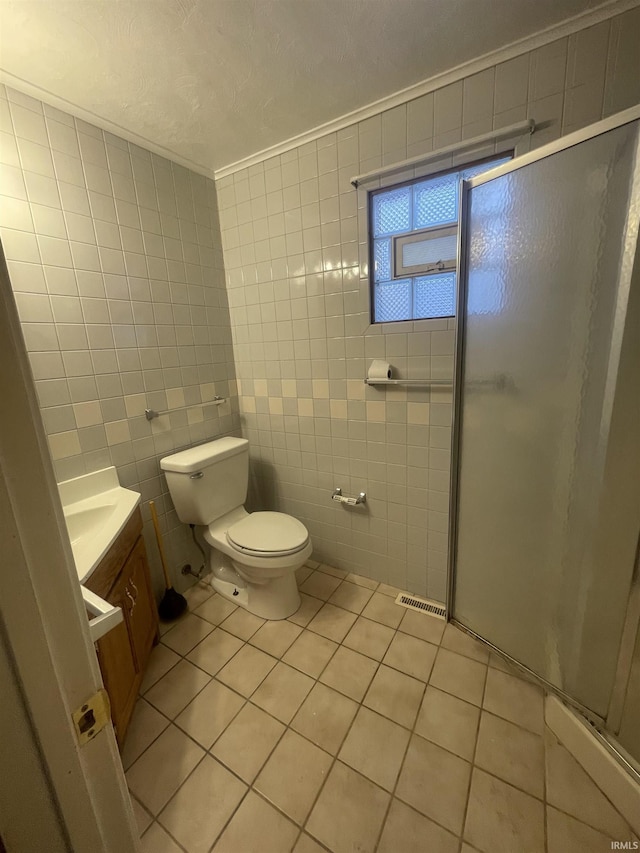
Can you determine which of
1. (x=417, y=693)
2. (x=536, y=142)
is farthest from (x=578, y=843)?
(x=536, y=142)

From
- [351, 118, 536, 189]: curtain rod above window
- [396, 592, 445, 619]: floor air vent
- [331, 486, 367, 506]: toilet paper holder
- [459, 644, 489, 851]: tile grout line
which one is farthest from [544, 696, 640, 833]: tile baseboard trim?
[351, 118, 536, 189]: curtain rod above window

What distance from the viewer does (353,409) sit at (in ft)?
5.93

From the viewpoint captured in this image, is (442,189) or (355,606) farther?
(355,606)

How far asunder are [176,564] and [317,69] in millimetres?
2284

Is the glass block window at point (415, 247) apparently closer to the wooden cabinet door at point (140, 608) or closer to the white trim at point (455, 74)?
the white trim at point (455, 74)

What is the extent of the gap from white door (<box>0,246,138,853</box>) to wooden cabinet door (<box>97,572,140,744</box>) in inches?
27.2

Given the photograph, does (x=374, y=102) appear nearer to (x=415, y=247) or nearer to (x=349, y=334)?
(x=415, y=247)

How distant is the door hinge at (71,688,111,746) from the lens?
1.41ft

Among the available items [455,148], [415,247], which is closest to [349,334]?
[415,247]

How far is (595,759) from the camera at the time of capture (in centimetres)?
104

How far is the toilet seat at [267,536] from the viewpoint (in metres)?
1.58

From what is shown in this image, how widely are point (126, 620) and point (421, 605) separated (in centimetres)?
134

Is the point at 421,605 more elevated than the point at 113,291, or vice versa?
the point at 113,291

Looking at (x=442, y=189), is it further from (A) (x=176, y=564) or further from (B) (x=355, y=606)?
(A) (x=176, y=564)
